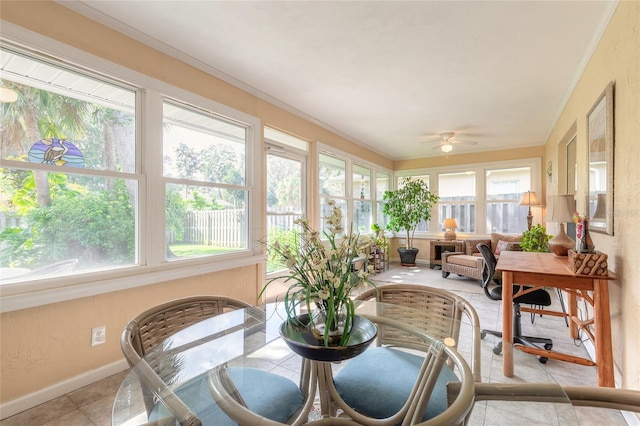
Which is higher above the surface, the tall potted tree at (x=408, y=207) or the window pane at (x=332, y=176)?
the window pane at (x=332, y=176)

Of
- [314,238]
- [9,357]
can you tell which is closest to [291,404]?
[314,238]

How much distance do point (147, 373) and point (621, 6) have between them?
10.5 feet

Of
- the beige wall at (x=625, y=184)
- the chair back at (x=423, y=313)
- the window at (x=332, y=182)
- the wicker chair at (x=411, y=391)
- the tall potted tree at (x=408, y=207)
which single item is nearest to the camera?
the wicker chair at (x=411, y=391)

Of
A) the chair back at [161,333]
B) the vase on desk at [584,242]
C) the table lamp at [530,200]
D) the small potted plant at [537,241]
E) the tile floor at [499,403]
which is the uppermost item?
the table lamp at [530,200]

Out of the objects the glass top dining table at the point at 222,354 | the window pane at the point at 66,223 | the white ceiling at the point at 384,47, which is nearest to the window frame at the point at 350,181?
the white ceiling at the point at 384,47

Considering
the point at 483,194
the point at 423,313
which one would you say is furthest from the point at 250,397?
the point at 483,194

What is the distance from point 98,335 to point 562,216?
3.81 m

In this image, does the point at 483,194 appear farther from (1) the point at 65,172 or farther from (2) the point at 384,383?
(1) the point at 65,172

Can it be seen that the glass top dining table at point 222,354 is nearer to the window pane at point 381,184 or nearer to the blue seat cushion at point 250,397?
the blue seat cushion at point 250,397

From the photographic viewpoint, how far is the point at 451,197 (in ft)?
22.0

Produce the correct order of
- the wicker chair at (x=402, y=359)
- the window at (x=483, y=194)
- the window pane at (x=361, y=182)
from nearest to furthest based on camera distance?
the wicker chair at (x=402, y=359) → the window pane at (x=361, y=182) → the window at (x=483, y=194)

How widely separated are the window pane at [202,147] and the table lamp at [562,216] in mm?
3052

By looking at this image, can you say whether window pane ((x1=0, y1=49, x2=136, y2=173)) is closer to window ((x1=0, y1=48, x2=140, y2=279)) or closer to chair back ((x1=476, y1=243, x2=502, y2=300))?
window ((x1=0, y1=48, x2=140, y2=279))

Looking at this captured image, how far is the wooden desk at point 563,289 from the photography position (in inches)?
69.5
